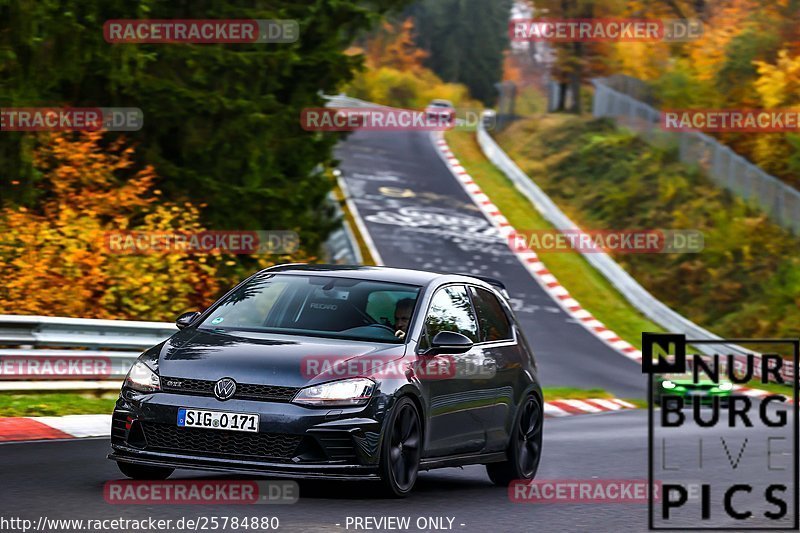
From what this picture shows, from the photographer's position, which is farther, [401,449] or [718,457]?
[718,457]

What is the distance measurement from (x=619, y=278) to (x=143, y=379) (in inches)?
1230

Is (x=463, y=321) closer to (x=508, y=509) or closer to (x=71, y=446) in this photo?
(x=508, y=509)

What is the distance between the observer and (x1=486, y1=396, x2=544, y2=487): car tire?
38.8 ft

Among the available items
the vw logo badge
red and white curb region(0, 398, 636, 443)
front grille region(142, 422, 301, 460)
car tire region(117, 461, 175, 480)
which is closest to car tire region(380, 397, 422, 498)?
front grille region(142, 422, 301, 460)

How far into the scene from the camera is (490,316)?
11922 mm

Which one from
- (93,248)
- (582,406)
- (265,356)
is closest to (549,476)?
(265,356)

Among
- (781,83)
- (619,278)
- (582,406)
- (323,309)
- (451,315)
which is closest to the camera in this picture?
(323,309)

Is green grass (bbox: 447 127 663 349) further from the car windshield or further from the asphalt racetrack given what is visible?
the car windshield

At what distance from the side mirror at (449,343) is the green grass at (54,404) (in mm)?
5486

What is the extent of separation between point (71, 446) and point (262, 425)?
3413mm

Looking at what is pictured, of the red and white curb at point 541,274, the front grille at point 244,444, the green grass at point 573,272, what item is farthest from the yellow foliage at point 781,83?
the front grille at point 244,444

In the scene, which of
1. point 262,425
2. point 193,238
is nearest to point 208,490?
point 262,425

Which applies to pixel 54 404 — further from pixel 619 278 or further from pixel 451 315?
pixel 619 278

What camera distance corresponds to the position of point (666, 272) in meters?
40.5
